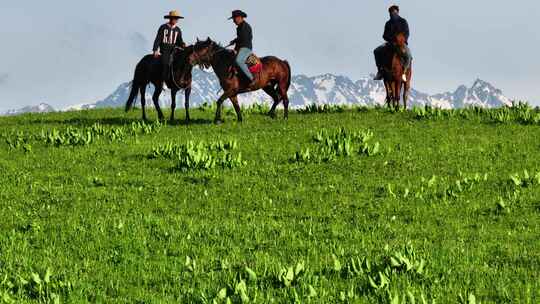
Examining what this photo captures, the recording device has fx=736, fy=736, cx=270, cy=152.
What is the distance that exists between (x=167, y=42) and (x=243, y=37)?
8.97 ft

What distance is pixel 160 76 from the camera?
2255cm

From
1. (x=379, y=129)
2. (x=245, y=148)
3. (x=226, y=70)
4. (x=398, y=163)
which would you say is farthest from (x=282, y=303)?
(x=226, y=70)

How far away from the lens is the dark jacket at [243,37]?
20.4m

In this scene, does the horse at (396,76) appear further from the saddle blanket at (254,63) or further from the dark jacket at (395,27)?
the saddle blanket at (254,63)

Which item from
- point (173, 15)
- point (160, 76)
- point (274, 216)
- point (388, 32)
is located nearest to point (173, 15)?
point (173, 15)

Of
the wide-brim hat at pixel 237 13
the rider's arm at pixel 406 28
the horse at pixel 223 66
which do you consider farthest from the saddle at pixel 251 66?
the rider's arm at pixel 406 28

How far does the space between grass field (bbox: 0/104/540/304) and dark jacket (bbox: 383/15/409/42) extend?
571cm

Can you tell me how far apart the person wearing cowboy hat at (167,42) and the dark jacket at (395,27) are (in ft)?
21.6

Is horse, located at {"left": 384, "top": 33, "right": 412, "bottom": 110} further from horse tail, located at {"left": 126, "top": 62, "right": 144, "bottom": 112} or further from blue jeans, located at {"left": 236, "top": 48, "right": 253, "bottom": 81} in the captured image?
horse tail, located at {"left": 126, "top": 62, "right": 144, "bottom": 112}

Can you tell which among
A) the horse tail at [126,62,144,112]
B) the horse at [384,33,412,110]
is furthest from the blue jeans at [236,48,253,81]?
the horse at [384,33,412,110]

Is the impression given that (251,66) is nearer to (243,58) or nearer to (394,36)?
(243,58)

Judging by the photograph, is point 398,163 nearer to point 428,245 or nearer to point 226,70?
point 428,245

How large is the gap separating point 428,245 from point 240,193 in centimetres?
396

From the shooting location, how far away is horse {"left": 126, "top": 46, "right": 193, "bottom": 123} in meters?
21.4
